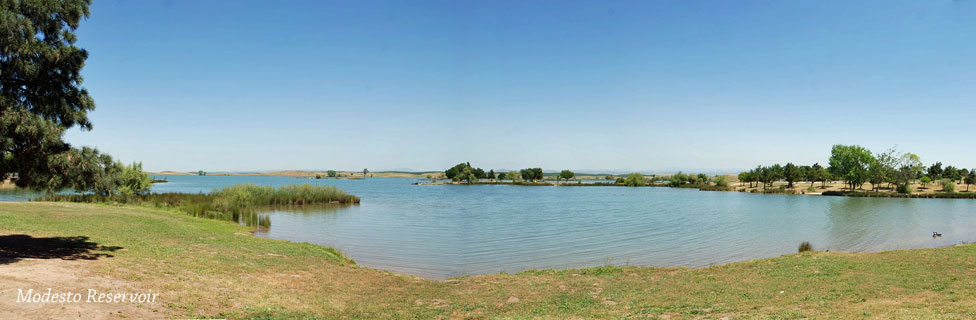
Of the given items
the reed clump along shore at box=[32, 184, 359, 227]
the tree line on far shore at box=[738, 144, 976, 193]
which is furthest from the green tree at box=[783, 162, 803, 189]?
the reed clump along shore at box=[32, 184, 359, 227]

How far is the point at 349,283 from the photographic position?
14.0 m

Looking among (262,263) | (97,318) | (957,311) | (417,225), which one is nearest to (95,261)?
(262,263)

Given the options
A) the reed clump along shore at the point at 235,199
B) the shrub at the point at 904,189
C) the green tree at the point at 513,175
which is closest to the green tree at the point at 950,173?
the shrub at the point at 904,189

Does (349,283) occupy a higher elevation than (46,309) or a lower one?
lower

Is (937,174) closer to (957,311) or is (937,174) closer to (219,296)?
(957,311)

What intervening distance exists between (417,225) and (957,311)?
28624mm

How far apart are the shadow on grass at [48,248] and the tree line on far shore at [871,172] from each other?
372 ft

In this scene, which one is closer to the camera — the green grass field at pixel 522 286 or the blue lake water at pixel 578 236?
the green grass field at pixel 522 286

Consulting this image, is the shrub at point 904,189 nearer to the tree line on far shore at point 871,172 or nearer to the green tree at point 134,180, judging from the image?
the tree line on far shore at point 871,172

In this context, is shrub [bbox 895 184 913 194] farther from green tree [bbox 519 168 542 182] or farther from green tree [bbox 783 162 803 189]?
green tree [bbox 519 168 542 182]

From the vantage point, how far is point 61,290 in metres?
8.66

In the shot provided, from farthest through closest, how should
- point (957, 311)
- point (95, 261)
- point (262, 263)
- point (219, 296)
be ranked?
point (262, 263), point (95, 261), point (219, 296), point (957, 311)

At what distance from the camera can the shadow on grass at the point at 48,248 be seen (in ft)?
38.4

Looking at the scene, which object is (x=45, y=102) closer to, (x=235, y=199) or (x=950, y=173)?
(x=235, y=199)
